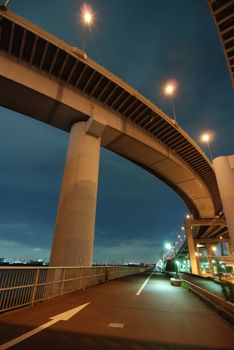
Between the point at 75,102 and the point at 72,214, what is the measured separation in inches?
360

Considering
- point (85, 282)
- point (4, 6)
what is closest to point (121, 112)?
point (4, 6)

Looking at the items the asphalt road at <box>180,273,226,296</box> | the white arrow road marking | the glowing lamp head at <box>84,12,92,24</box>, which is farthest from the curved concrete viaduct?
the asphalt road at <box>180,273,226,296</box>

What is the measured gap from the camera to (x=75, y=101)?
15398mm

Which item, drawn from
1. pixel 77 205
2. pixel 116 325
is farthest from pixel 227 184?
pixel 116 325

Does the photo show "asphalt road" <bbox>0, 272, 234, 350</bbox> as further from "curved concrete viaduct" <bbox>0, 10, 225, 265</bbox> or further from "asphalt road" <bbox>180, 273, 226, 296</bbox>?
"curved concrete viaduct" <bbox>0, 10, 225, 265</bbox>

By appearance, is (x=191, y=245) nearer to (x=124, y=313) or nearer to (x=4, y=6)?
(x=124, y=313)

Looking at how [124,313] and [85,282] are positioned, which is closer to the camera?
[124,313]

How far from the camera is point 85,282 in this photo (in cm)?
1155

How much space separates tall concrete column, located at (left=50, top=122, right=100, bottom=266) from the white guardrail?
115 centimetres

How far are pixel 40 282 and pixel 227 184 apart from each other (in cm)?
1172

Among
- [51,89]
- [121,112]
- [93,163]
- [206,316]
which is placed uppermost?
[121,112]

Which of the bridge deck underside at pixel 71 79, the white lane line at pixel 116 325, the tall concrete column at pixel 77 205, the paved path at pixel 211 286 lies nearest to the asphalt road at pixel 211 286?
the paved path at pixel 211 286

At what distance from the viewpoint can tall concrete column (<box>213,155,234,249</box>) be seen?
11.4 meters

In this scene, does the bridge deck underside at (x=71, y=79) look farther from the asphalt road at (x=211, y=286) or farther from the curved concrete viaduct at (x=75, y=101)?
the asphalt road at (x=211, y=286)
